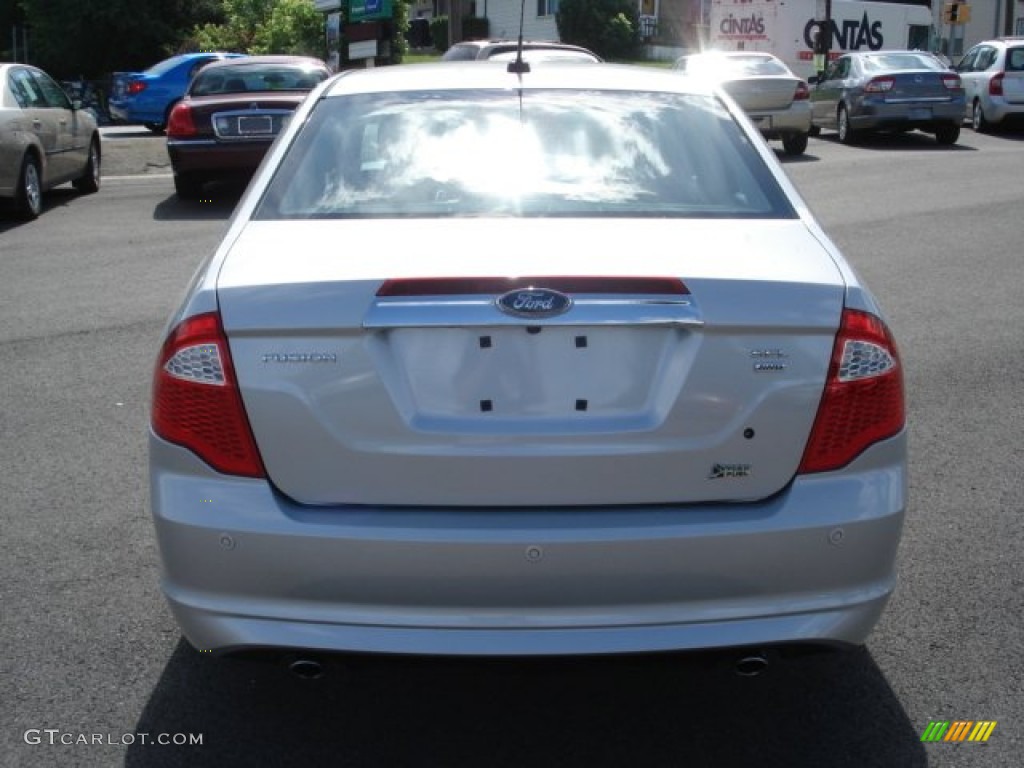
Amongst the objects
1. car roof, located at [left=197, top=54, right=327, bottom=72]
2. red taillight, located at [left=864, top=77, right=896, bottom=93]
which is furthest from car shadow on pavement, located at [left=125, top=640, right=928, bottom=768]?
red taillight, located at [left=864, top=77, right=896, bottom=93]

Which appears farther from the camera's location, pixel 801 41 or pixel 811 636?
pixel 801 41

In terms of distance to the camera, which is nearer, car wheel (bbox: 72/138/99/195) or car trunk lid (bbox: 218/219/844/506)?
car trunk lid (bbox: 218/219/844/506)

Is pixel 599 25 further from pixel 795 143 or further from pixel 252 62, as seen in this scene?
pixel 252 62

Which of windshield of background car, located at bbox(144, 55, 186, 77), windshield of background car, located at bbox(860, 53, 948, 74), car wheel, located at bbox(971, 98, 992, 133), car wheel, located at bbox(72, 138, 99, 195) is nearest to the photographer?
car wheel, located at bbox(72, 138, 99, 195)

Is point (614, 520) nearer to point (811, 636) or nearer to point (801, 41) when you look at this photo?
point (811, 636)

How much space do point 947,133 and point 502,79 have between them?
784 inches

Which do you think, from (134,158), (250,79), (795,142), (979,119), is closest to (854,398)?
(250,79)

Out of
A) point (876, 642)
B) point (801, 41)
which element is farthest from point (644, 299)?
point (801, 41)

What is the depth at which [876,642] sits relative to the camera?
420 cm

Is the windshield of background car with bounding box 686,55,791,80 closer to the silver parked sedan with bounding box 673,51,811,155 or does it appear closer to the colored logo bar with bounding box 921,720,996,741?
the silver parked sedan with bounding box 673,51,811,155

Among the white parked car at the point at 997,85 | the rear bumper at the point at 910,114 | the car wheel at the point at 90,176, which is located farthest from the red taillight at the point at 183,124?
the white parked car at the point at 997,85

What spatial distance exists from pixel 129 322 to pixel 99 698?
5.15 metres

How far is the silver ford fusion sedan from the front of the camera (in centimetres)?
309

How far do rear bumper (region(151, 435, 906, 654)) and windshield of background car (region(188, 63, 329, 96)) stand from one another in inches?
487
